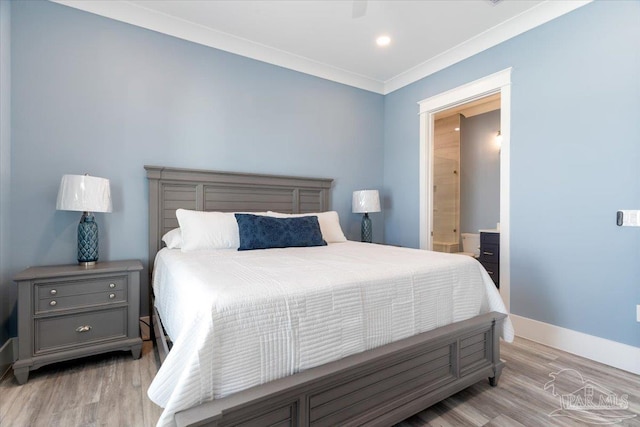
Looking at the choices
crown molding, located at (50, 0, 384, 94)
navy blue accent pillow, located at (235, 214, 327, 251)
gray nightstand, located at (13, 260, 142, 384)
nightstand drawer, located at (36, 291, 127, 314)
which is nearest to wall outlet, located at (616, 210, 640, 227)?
navy blue accent pillow, located at (235, 214, 327, 251)

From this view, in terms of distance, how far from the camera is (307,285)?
1.36 m

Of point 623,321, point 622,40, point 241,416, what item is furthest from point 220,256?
point 622,40

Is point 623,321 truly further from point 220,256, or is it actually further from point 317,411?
point 220,256

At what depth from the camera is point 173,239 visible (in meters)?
2.56

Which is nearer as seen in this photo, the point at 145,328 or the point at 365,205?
the point at 145,328

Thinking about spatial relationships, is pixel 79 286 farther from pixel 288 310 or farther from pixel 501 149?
pixel 501 149

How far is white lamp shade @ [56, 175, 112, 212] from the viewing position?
2.14m

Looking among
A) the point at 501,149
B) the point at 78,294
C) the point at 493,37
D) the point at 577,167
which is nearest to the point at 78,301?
the point at 78,294

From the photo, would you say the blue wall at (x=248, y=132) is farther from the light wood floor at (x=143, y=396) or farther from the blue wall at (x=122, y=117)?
the light wood floor at (x=143, y=396)

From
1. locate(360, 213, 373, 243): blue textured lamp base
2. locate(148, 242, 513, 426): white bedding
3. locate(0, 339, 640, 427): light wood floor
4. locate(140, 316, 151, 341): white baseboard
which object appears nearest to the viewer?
locate(148, 242, 513, 426): white bedding

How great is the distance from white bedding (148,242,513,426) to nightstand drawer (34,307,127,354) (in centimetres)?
53

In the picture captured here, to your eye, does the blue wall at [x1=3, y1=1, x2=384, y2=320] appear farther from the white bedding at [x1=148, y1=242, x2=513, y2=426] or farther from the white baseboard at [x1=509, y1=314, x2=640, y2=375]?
the white baseboard at [x1=509, y1=314, x2=640, y2=375]

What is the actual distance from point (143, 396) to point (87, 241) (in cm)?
120

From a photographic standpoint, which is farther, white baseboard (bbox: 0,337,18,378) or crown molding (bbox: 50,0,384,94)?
crown molding (bbox: 50,0,384,94)
